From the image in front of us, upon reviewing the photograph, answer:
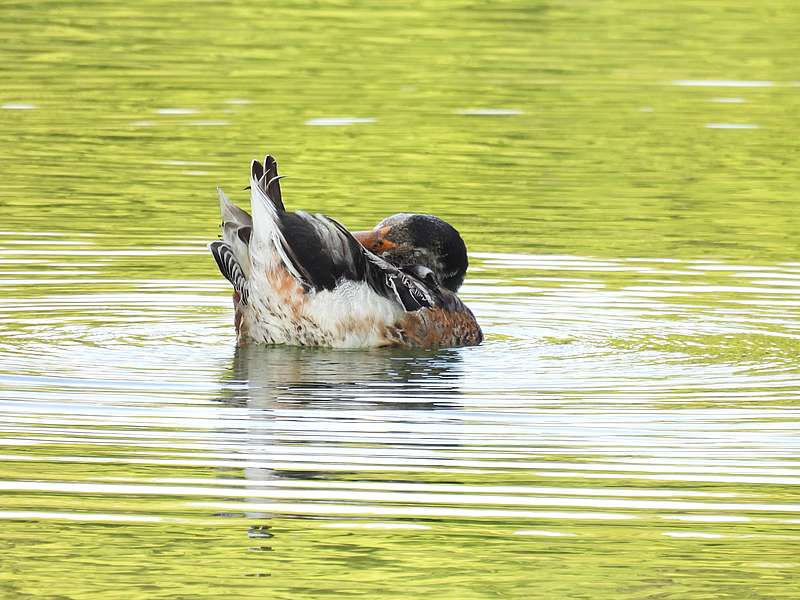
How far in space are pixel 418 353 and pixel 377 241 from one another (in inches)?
35.3

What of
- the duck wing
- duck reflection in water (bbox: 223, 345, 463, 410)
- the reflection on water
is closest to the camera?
the reflection on water

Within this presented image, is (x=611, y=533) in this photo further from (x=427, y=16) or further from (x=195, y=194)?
(x=427, y=16)

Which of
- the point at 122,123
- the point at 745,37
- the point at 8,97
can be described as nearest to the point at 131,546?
the point at 122,123

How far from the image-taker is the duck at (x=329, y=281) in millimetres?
12133

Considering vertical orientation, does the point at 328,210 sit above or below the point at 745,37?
below

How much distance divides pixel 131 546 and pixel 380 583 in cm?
102

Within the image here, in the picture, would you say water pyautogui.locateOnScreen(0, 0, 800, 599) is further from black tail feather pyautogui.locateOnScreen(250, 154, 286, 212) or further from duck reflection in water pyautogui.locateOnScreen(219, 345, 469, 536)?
black tail feather pyautogui.locateOnScreen(250, 154, 286, 212)

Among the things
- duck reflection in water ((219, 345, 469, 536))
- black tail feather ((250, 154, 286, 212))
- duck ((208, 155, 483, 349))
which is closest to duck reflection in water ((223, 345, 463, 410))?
duck reflection in water ((219, 345, 469, 536))

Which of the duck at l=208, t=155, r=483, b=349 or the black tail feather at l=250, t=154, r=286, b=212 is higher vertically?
the black tail feather at l=250, t=154, r=286, b=212

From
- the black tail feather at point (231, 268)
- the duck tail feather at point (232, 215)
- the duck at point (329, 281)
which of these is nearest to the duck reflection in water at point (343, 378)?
the duck at point (329, 281)

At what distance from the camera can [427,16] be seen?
31.5 meters

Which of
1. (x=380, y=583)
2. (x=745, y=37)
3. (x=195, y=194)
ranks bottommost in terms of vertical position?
(x=380, y=583)

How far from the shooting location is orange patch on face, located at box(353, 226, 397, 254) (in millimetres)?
13227

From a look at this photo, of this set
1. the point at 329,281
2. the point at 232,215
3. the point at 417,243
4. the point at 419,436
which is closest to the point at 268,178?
the point at 232,215
